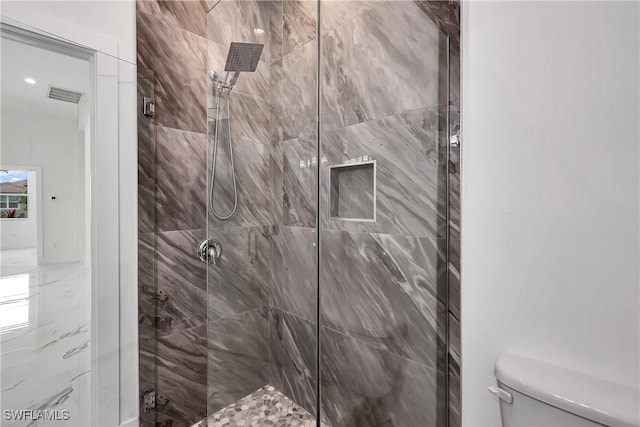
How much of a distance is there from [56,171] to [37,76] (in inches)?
15.3

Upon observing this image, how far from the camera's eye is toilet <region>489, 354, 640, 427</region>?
66cm

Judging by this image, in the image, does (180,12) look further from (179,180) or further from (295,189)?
(295,189)

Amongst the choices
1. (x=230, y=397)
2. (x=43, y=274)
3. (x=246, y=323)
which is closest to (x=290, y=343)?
(x=246, y=323)

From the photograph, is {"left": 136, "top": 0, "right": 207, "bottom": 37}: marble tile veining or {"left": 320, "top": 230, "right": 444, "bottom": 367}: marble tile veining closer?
{"left": 320, "top": 230, "right": 444, "bottom": 367}: marble tile veining

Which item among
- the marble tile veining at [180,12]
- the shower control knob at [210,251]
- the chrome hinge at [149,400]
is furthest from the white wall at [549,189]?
the chrome hinge at [149,400]

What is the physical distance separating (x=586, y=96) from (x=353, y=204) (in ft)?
2.38

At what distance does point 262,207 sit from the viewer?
44.7 inches

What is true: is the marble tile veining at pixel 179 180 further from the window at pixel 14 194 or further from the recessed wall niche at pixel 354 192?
the recessed wall niche at pixel 354 192

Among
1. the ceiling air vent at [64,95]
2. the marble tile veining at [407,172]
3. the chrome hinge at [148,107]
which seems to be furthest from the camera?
the chrome hinge at [148,107]

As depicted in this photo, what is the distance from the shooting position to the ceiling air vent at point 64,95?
119 centimetres

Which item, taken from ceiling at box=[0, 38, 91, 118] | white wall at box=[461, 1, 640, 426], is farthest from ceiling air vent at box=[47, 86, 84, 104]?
white wall at box=[461, 1, 640, 426]

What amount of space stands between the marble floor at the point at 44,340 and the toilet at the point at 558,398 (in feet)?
5.42

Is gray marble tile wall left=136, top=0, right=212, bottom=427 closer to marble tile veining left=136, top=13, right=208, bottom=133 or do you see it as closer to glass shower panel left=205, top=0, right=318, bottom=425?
marble tile veining left=136, top=13, right=208, bottom=133

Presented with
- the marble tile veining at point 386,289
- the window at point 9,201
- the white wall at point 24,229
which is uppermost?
the window at point 9,201
